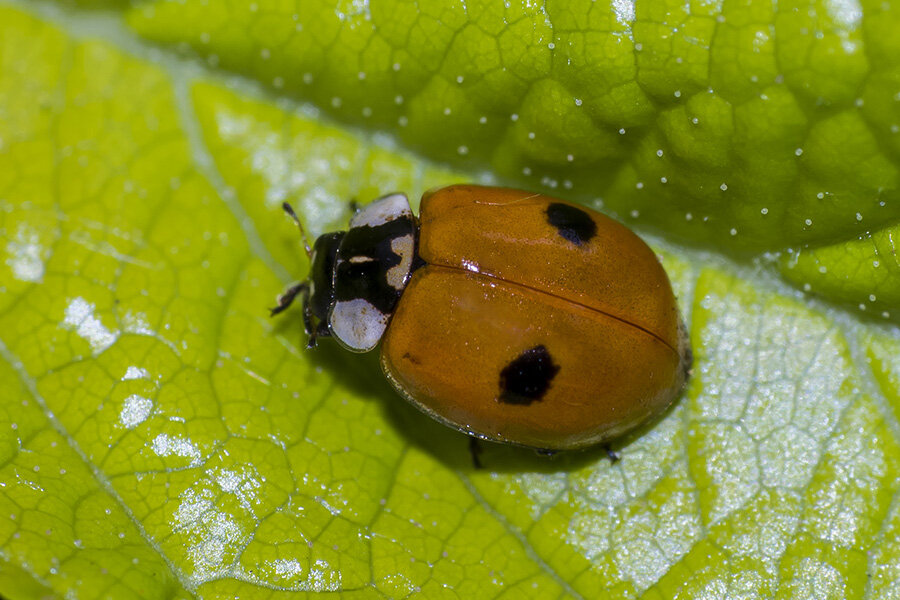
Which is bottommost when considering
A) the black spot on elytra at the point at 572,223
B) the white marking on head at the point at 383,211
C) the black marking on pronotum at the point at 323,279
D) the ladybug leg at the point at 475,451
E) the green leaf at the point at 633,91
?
the ladybug leg at the point at 475,451

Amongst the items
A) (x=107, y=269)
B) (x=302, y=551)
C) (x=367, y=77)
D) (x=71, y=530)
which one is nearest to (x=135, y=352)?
(x=107, y=269)

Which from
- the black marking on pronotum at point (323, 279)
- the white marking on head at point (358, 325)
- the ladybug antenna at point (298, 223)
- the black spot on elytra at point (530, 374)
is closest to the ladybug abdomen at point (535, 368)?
the black spot on elytra at point (530, 374)

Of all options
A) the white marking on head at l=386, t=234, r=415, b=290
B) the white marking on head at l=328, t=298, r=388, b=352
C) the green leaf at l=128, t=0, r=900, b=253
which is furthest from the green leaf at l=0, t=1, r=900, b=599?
the white marking on head at l=386, t=234, r=415, b=290

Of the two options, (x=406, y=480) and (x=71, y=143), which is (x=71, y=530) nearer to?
(x=406, y=480)

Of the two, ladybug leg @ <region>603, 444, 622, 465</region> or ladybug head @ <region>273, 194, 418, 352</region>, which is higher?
ladybug head @ <region>273, 194, 418, 352</region>

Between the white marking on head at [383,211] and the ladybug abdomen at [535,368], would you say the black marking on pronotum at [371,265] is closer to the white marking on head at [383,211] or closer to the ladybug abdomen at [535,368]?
the white marking on head at [383,211]

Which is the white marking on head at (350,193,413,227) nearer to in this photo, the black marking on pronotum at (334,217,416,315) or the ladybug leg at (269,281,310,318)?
the black marking on pronotum at (334,217,416,315)
